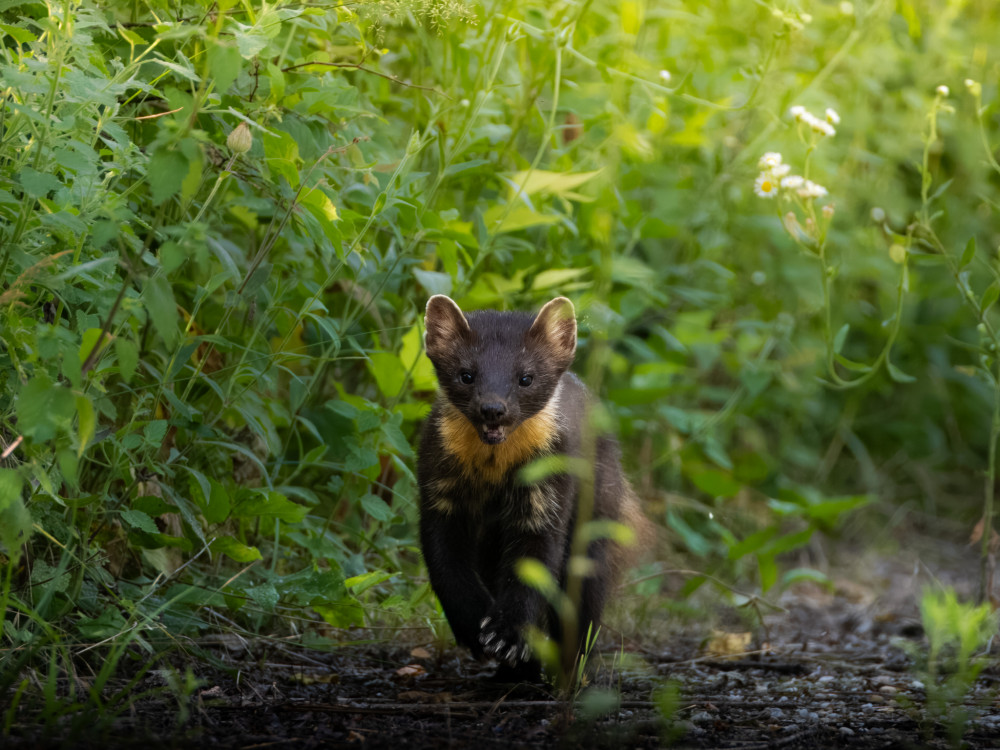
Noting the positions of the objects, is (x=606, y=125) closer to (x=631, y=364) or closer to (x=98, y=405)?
(x=631, y=364)

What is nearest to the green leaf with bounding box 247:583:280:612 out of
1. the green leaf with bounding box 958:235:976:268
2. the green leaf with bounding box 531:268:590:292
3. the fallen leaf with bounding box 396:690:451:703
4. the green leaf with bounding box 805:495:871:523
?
the fallen leaf with bounding box 396:690:451:703

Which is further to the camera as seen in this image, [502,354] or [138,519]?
[502,354]

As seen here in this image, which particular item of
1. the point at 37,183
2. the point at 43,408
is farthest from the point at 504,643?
the point at 37,183

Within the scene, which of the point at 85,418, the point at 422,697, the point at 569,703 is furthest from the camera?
the point at 422,697

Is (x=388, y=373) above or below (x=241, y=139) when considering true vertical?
below

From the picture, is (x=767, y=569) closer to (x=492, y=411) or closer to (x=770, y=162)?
(x=770, y=162)

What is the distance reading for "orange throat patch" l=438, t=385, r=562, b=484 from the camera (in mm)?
4602

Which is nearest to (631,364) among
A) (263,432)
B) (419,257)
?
(419,257)

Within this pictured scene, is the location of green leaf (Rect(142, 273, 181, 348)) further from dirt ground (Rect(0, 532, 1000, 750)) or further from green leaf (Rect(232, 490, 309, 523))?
green leaf (Rect(232, 490, 309, 523))

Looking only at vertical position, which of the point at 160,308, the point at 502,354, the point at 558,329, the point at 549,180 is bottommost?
the point at 502,354

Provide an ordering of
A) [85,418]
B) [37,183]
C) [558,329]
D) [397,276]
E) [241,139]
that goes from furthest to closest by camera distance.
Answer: [397,276]
[558,329]
[241,139]
[37,183]
[85,418]

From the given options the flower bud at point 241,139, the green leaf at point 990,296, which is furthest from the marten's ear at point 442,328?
the green leaf at point 990,296

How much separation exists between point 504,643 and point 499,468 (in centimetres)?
75

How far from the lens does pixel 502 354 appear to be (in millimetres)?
4633
